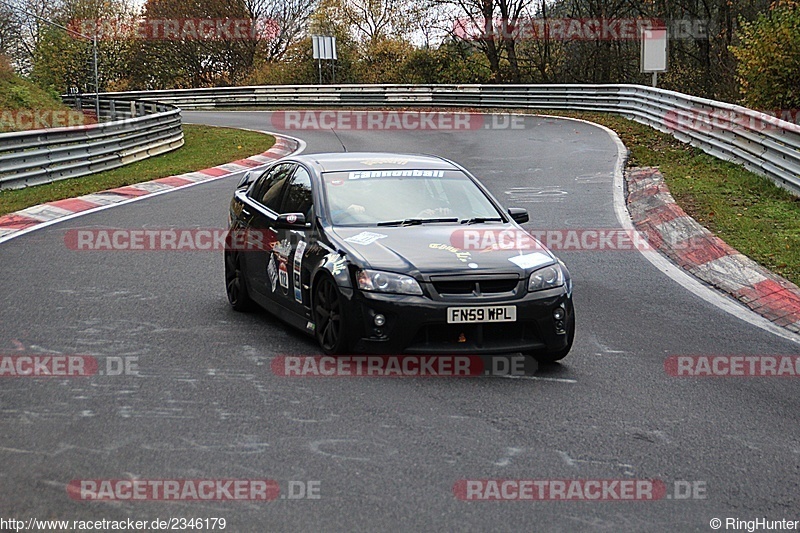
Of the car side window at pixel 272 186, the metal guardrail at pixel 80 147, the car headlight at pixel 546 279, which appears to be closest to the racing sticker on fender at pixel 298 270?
the car side window at pixel 272 186

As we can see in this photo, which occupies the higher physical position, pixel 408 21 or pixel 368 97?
pixel 408 21

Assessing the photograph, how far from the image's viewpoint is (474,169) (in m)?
20.3

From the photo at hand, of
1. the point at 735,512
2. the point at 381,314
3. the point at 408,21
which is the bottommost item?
the point at 735,512

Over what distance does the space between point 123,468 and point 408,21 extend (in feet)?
154

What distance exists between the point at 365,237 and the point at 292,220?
633 mm

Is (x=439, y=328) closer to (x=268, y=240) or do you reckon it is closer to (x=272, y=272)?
(x=272, y=272)

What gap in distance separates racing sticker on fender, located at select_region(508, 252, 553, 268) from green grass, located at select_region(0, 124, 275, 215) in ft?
32.5

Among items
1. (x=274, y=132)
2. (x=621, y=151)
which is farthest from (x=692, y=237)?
(x=274, y=132)

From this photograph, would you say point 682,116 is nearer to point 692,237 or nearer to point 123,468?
point 692,237

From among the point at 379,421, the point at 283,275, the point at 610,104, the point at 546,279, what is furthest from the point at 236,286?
the point at 610,104

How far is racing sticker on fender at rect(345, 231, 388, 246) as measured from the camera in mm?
7633

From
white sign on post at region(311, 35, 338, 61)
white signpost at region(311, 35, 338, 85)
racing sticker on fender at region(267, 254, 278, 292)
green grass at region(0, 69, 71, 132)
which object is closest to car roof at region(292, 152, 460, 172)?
racing sticker on fender at region(267, 254, 278, 292)

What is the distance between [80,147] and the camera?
19.9 m

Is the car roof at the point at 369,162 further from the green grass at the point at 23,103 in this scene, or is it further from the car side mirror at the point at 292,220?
the green grass at the point at 23,103
